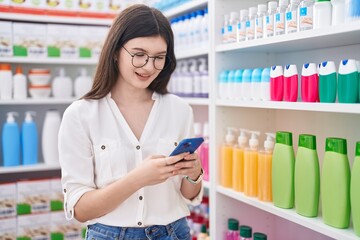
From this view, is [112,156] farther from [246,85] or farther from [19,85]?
[19,85]

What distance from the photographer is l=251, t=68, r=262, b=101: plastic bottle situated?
1.89 metres

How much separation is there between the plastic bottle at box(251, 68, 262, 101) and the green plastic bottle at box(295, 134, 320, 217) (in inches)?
14.2

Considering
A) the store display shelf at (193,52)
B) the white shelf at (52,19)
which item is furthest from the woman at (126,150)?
the white shelf at (52,19)

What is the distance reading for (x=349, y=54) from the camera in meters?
1.79

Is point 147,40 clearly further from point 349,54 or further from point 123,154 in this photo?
point 349,54

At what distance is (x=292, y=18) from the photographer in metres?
1.63

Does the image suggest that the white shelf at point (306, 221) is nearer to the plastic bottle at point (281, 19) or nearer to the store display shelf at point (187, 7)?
the plastic bottle at point (281, 19)

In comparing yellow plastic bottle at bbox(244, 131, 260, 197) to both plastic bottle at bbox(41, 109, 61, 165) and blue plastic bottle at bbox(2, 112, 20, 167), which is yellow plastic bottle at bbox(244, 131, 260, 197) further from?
blue plastic bottle at bbox(2, 112, 20, 167)

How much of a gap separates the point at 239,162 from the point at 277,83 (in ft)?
1.61

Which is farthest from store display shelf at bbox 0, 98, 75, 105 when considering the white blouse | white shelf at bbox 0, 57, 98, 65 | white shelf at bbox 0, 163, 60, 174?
the white blouse

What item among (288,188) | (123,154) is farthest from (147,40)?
(288,188)

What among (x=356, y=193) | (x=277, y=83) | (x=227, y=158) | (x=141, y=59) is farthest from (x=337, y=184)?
(x=141, y=59)

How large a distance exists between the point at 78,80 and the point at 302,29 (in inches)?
78.3

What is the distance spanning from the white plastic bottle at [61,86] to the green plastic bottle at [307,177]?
2.02m
